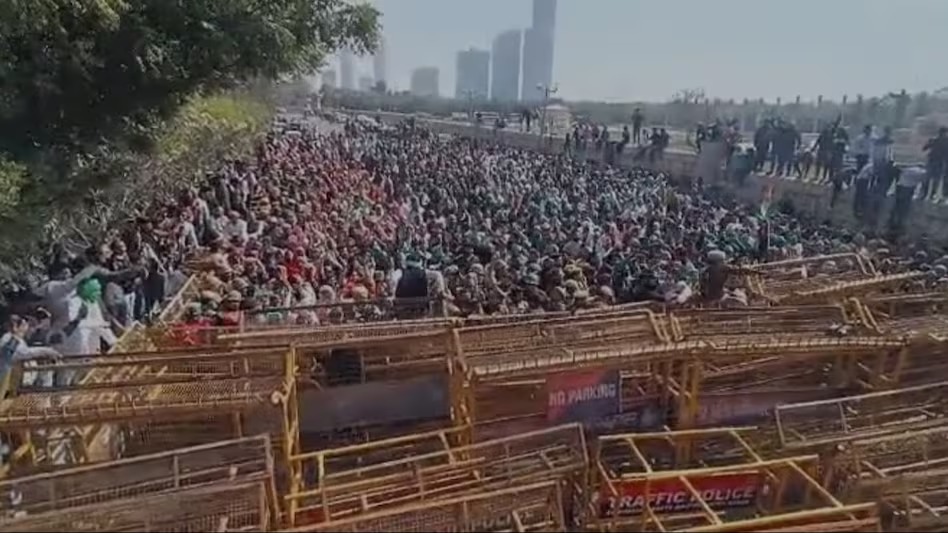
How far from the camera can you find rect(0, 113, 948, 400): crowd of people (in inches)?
380

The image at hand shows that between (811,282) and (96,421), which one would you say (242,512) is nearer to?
(96,421)

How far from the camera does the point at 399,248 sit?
51.2 feet

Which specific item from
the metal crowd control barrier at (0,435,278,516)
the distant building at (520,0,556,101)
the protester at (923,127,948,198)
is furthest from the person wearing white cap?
the distant building at (520,0,556,101)

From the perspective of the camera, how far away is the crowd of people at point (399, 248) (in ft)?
31.7

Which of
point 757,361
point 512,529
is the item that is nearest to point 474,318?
point 757,361

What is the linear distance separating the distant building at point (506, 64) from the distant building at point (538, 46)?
1.65m

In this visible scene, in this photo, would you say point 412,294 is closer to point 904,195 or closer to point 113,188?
point 113,188

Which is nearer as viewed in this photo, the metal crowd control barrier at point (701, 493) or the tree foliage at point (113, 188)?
the metal crowd control barrier at point (701, 493)

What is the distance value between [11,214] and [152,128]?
3.59m

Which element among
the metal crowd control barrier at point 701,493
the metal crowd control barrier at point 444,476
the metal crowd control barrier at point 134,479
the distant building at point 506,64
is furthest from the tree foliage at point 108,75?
the distant building at point 506,64

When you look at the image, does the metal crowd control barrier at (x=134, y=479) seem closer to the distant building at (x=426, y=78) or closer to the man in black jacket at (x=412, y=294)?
the man in black jacket at (x=412, y=294)

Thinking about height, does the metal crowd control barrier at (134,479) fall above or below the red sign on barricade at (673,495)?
above

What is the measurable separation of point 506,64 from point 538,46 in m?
8.13

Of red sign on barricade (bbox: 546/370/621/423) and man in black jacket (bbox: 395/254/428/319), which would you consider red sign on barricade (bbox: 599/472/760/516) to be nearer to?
red sign on barricade (bbox: 546/370/621/423)
